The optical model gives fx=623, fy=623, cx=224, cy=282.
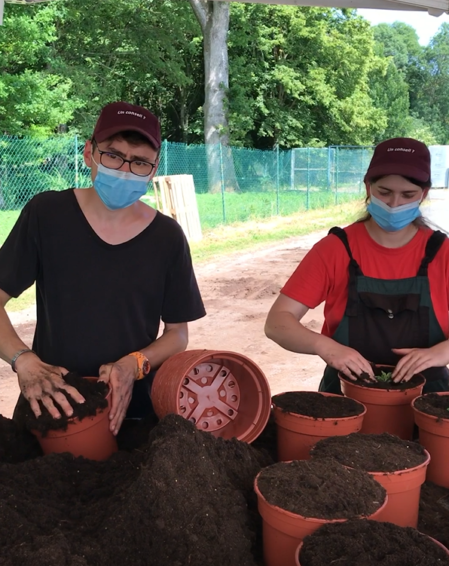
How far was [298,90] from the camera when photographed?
91.8ft

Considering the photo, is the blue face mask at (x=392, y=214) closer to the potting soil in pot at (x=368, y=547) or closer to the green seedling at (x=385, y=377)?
the green seedling at (x=385, y=377)

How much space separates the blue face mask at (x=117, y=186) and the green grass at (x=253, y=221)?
9.33 meters

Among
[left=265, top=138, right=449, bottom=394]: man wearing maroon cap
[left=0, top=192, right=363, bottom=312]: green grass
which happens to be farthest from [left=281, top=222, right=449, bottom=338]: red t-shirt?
[left=0, top=192, right=363, bottom=312]: green grass

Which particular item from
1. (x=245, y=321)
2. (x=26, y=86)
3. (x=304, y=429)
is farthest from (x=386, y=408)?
(x=26, y=86)

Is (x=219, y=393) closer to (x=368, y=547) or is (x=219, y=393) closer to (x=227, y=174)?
(x=368, y=547)

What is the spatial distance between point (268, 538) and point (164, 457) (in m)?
0.27

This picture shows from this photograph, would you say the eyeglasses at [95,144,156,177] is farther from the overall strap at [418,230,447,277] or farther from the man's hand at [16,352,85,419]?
the overall strap at [418,230,447,277]

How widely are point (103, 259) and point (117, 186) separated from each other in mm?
266

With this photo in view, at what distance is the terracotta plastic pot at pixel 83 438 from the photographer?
1691 mm

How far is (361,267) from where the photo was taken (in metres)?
2.49

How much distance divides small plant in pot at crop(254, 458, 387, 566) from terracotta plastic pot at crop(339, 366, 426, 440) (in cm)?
59

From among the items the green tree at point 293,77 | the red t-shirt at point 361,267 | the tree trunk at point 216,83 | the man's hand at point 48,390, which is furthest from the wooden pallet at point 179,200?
the green tree at point 293,77

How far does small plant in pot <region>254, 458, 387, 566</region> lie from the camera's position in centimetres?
122

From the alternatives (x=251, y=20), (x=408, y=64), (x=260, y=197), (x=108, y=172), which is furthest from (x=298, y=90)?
(x=408, y=64)
